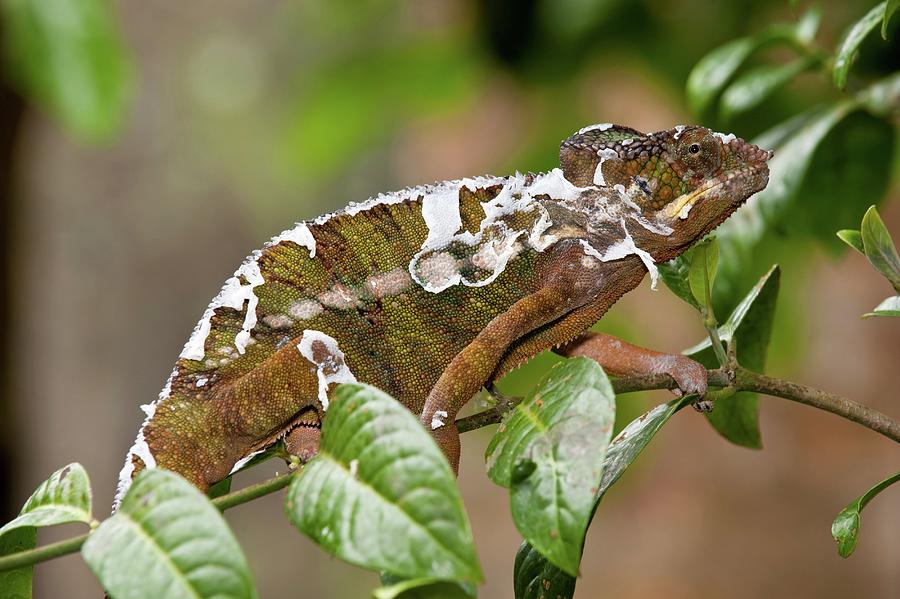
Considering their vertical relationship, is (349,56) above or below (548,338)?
above

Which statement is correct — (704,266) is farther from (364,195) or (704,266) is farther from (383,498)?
(364,195)

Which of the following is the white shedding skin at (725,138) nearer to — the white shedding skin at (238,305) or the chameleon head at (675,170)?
the chameleon head at (675,170)

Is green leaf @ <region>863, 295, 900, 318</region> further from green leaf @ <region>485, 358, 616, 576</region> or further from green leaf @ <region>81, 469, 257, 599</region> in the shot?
green leaf @ <region>81, 469, 257, 599</region>

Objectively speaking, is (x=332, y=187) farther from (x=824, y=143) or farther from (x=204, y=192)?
(x=824, y=143)

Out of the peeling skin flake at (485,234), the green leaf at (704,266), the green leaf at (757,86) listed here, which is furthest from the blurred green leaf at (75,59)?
the green leaf at (704,266)

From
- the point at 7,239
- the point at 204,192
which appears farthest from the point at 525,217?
the point at 204,192

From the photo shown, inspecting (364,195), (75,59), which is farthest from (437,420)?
Answer: (364,195)

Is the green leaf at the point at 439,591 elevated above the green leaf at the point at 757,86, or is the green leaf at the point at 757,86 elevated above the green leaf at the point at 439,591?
the green leaf at the point at 757,86
